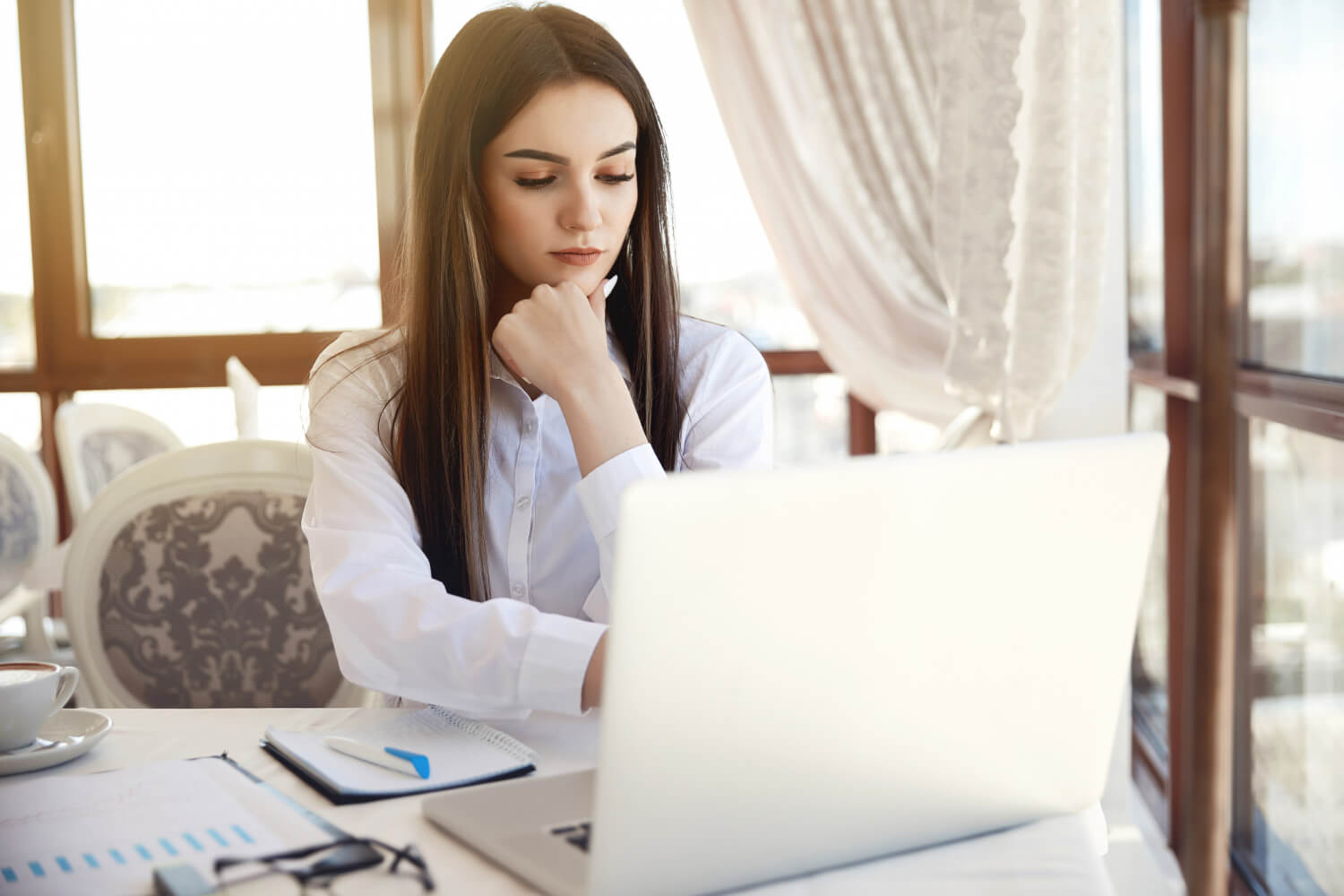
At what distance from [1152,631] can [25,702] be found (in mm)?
2356

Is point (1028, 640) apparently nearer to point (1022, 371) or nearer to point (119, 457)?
point (1022, 371)

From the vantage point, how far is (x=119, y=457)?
330 centimetres

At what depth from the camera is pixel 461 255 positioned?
1350 mm

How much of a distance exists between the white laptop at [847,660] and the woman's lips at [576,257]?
76cm

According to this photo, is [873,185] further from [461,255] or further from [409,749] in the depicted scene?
[409,749]

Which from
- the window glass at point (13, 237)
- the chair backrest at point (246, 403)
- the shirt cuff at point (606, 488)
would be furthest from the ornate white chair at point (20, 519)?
the shirt cuff at point (606, 488)

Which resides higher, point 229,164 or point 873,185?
point 229,164

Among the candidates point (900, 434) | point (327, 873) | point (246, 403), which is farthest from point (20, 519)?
point (327, 873)

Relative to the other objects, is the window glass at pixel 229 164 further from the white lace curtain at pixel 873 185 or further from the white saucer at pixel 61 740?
the white saucer at pixel 61 740

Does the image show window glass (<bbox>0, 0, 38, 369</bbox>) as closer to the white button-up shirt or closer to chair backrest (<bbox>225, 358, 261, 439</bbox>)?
chair backrest (<bbox>225, 358, 261, 439</bbox>)

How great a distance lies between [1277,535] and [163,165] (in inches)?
133

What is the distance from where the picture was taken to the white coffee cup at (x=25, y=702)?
92 cm

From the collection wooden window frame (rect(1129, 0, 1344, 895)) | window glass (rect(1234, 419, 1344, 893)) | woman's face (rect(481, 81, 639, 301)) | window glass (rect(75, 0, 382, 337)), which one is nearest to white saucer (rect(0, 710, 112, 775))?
woman's face (rect(481, 81, 639, 301))

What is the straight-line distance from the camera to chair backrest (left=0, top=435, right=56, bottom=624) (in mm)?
2838
